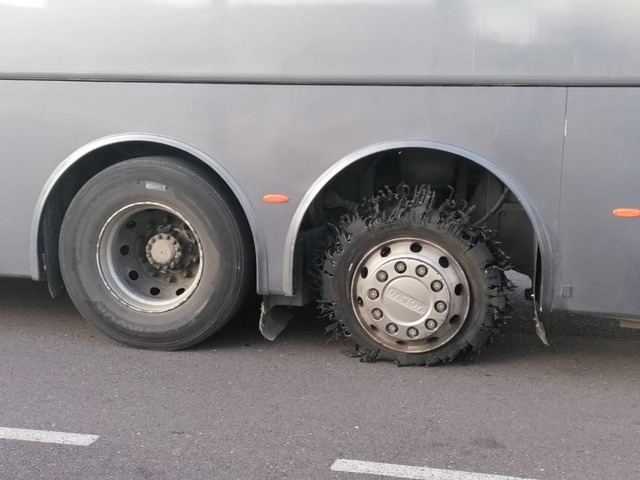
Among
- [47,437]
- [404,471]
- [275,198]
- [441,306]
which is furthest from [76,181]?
[404,471]

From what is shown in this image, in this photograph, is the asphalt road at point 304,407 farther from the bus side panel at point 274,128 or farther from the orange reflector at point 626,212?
the orange reflector at point 626,212

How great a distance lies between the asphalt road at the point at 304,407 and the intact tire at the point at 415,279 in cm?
23

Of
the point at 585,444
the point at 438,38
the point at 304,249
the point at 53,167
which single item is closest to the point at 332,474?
the point at 585,444

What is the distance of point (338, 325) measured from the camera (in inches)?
191

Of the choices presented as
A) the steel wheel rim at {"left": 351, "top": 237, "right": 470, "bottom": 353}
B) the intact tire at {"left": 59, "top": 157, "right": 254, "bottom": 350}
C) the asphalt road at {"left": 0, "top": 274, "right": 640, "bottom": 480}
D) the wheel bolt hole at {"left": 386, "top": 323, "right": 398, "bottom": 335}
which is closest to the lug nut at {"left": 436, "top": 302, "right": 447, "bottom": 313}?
the steel wheel rim at {"left": 351, "top": 237, "right": 470, "bottom": 353}

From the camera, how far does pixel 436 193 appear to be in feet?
15.5

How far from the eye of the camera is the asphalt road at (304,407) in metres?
3.54

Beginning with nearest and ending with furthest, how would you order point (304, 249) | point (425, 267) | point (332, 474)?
point (332, 474) < point (425, 267) < point (304, 249)

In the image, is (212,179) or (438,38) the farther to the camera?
(212,179)

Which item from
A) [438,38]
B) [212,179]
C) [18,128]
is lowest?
[212,179]

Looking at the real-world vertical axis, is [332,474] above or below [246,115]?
below

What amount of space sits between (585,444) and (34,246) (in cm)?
352

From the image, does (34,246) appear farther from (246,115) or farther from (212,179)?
(246,115)

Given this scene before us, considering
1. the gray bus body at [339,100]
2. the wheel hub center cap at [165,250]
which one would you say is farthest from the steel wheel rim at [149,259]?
the gray bus body at [339,100]
